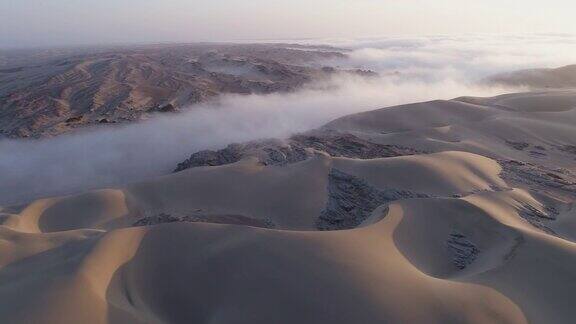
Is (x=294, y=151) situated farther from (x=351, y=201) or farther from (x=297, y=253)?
(x=297, y=253)

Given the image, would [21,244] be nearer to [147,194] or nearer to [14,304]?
[14,304]

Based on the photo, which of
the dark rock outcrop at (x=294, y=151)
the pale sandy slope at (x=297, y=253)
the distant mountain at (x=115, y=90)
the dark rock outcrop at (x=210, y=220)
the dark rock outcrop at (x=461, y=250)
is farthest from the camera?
the distant mountain at (x=115, y=90)

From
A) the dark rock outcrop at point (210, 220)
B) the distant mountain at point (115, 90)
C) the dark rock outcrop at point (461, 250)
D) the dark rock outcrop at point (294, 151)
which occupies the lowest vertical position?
the distant mountain at point (115, 90)

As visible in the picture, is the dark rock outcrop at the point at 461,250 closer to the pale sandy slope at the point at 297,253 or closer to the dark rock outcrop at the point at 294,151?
the pale sandy slope at the point at 297,253

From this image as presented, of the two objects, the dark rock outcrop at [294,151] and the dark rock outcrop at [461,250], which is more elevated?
the dark rock outcrop at [461,250]

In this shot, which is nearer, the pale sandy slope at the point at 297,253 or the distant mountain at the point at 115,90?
the pale sandy slope at the point at 297,253

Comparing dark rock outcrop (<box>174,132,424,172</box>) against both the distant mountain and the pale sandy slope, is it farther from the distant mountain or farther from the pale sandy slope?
the distant mountain

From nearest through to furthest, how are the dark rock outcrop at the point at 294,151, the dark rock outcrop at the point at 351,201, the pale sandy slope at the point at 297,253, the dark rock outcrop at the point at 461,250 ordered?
the pale sandy slope at the point at 297,253 < the dark rock outcrop at the point at 461,250 < the dark rock outcrop at the point at 351,201 < the dark rock outcrop at the point at 294,151

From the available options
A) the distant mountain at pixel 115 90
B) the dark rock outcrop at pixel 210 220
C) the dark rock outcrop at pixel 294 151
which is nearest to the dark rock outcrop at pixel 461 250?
the dark rock outcrop at pixel 210 220

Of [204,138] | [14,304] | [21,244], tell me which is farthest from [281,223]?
[204,138]
